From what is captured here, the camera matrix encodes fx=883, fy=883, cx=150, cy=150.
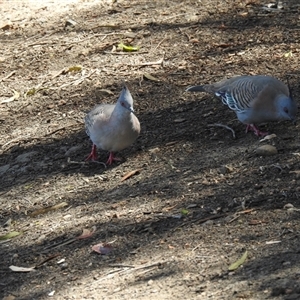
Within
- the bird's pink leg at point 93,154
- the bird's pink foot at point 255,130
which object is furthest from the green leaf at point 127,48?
the bird's pink foot at point 255,130

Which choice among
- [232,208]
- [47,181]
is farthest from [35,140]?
[232,208]

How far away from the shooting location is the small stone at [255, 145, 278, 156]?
669 cm

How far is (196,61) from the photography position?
893 cm

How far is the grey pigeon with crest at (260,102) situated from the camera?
709cm

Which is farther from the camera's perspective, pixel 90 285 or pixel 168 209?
pixel 168 209

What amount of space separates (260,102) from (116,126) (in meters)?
1.21

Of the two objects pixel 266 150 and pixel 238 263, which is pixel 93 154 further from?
pixel 238 263

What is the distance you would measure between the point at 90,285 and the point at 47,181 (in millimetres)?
1914

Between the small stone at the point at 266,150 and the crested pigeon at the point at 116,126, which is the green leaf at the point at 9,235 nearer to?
the crested pigeon at the point at 116,126

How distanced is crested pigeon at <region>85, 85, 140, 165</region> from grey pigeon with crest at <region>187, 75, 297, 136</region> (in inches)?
34.8

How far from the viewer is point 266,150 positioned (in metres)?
6.70

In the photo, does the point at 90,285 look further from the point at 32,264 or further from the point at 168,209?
the point at 168,209

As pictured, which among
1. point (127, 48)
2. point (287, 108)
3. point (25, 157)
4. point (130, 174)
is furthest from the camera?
point (127, 48)

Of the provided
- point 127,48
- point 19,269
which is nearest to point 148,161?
point 19,269
